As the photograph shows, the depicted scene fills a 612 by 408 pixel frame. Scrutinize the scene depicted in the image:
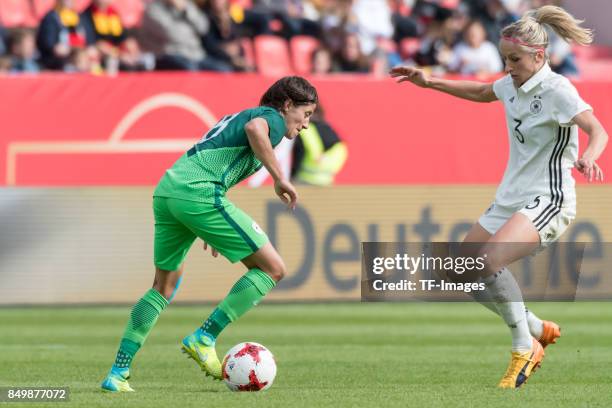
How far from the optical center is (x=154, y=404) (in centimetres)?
712

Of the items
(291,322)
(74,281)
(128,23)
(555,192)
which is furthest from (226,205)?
(128,23)

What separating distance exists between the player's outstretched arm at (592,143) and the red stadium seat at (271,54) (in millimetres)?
12366

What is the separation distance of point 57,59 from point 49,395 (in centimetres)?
1059

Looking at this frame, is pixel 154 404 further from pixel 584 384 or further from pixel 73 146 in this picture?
pixel 73 146

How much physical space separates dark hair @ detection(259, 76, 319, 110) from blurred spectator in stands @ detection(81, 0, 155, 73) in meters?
10.5

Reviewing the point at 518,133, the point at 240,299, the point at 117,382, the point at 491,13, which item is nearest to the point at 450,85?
the point at 518,133

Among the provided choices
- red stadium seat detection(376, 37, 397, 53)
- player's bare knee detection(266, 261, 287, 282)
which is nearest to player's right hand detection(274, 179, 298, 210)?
player's bare knee detection(266, 261, 287, 282)

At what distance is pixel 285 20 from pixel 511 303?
12.8 meters

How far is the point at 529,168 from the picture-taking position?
8070mm

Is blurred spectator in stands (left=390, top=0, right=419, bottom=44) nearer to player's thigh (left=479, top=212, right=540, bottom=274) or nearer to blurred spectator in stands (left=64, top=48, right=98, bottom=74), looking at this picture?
blurred spectator in stands (left=64, top=48, right=98, bottom=74)

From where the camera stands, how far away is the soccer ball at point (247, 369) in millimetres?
7777

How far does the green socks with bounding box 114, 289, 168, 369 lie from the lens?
7832 millimetres

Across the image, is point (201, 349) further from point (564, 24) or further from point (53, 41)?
point (53, 41)

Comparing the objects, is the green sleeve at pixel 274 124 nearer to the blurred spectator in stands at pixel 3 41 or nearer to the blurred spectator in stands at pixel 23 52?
the blurred spectator in stands at pixel 23 52
